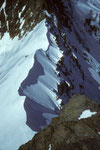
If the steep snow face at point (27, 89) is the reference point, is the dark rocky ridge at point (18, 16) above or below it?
above

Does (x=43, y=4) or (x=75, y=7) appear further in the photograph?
(x=75, y=7)

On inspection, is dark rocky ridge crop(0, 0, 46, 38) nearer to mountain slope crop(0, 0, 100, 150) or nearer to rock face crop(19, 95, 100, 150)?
mountain slope crop(0, 0, 100, 150)

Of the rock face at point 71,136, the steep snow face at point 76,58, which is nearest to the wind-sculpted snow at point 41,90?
the steep snow face at point 76,58

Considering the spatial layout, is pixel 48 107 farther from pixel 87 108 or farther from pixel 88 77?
pixel 88 77

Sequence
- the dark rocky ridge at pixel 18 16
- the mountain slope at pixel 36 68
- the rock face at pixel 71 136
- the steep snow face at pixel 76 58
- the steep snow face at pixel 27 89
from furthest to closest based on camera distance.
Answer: the dark rocky ridge at pixel 18 16, the steep snow face at pixel 76 58, the mountain slope at pixel 36 68, the steep snow face at pixel 27 89, the rock face at pixel 71 136

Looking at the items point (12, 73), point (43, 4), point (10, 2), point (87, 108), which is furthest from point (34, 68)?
point (10, 2)

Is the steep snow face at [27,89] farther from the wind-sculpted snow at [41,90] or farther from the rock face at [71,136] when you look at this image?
the rock face at [71,136]

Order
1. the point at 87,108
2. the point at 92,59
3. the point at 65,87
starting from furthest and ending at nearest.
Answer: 1. the point at 92,59
2. the point at 65,87
3. the point at 87,108

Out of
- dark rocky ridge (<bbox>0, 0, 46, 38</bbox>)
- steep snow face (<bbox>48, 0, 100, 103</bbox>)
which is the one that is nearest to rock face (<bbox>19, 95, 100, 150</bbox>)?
steep snow face (<bbox>48, 0, 100, 103</bbox>)
